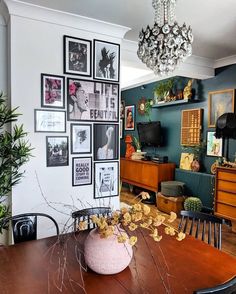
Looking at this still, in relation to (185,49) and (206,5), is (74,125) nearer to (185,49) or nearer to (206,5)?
(185,49)

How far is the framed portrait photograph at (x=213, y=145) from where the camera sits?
462 cm

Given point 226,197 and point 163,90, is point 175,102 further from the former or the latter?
point 226,197

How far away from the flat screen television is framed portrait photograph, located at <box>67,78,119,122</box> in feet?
9.30

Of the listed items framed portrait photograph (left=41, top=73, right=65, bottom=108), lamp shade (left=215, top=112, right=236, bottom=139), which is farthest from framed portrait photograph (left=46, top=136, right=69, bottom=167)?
lamp shade (left=215, top=112, right=236, bottom=139)

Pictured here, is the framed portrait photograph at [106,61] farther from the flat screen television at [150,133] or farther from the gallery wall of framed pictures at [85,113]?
the flat screen television at [150,133]

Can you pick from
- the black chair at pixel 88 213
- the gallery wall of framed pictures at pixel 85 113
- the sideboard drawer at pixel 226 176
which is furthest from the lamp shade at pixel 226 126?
the black chair at pixel 88 213

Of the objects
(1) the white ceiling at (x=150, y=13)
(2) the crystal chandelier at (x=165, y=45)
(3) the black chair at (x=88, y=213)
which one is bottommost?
(3) the black chair at (x=88, y=213)

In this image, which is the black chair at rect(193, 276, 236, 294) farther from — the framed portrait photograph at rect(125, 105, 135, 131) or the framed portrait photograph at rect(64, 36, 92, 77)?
the framed portrait photograph at rect(125, 105, 135, 131)

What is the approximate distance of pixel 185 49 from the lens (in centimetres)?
183

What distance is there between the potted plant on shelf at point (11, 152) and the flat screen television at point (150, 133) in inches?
148

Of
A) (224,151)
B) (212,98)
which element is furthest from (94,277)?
(212,98)

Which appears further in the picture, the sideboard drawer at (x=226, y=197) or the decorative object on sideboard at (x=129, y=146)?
the decorative object on sideboard at (x=129, y=146)

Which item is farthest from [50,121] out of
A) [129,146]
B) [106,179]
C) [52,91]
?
[129,146]

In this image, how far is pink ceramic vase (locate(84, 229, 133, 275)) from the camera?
1381mm
